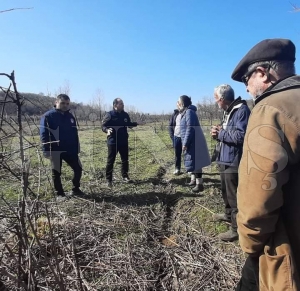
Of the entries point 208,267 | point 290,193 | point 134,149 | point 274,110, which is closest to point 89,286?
point 208,267

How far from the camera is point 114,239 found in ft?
10.7

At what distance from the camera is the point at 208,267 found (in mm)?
2693

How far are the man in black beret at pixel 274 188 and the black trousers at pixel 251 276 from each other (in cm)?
9

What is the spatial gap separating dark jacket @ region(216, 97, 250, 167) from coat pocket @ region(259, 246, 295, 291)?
1.79 m

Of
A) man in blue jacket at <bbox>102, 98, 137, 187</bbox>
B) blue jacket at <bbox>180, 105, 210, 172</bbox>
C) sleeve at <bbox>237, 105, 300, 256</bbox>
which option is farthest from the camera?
man in blue jacket at <bbox>102, 98, 137, 187</bbox>

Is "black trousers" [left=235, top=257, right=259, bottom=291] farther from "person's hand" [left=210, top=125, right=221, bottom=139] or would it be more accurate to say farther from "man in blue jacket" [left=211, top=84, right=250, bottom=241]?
"person's hand" [left=210, top=125, right=221, bottom=139]

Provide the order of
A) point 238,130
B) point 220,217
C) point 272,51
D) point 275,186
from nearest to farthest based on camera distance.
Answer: point 275,186
point 272,51
point 238,130
point 220,217

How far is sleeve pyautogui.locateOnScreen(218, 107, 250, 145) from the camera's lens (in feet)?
9.82

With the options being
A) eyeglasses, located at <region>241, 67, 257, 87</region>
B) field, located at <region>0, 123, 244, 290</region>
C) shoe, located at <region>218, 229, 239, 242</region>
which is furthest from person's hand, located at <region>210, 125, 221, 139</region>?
eyeglasses, located at <region>241, 67, 257, 87</region>

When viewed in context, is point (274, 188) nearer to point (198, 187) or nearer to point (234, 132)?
point (234, 132)

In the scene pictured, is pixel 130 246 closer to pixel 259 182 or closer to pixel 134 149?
pixel 259 182

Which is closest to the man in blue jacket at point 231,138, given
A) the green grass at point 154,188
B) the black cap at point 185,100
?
the green grass at point 154,188

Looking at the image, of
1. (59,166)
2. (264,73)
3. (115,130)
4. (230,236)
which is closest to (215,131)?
(230,236)

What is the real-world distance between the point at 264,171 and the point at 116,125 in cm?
462
